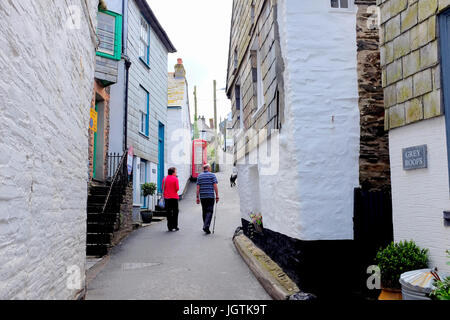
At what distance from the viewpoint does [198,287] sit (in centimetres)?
559

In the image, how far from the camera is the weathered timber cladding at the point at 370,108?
529 cm

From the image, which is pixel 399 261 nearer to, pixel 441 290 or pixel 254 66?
pixel 441 290

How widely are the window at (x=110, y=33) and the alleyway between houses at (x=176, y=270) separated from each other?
4.90 m

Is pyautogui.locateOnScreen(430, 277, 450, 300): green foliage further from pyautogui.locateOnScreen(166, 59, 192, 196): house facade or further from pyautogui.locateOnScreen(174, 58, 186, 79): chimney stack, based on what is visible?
pyautogui.locateOnScreen(174, 58, 186, 79): chimney stack

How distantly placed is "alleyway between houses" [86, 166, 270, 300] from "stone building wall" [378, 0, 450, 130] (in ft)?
9.32

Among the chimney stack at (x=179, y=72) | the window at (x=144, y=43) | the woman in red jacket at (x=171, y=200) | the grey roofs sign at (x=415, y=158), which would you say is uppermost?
the chimney stack at (x=179, y=72)

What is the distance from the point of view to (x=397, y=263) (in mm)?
3822

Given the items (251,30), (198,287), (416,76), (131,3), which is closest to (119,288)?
(198,287)

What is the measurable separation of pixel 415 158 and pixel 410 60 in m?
0.96

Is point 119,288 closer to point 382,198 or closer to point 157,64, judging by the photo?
point 382,198

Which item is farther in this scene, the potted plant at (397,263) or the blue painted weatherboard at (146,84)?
the blue painted weatherboard at (146,84)

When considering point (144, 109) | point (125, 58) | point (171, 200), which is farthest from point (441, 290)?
point (144, 109)

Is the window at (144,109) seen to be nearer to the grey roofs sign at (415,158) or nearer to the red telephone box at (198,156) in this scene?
the grey roofs sign at (415,158)

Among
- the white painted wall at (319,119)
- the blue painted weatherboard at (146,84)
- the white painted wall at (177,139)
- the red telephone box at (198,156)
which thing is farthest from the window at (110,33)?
the red telephone box at (198,156)
